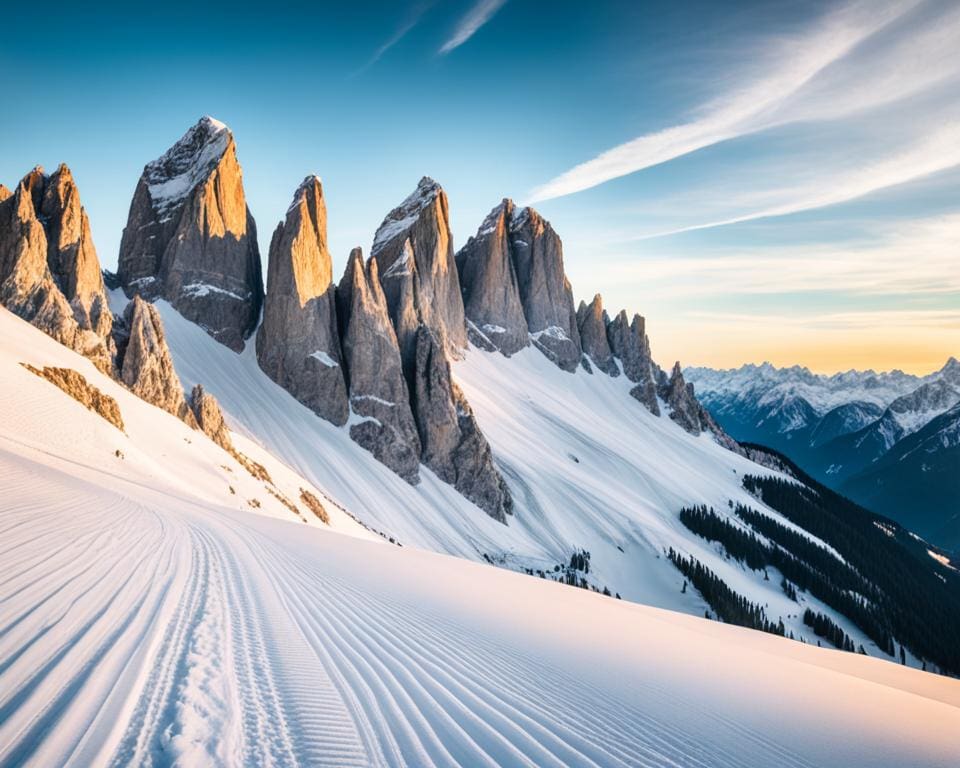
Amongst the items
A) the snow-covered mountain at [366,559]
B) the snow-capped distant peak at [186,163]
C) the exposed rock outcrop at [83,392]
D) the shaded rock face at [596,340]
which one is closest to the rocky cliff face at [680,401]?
the shaded rock face at [596,340]

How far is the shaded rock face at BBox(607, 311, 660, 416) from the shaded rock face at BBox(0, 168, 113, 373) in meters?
125

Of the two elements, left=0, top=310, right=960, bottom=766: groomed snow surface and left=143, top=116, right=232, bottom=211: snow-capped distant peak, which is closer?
left=0, top=310, right=960, bottom=766: groomed snow surface

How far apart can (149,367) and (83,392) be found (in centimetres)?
1184

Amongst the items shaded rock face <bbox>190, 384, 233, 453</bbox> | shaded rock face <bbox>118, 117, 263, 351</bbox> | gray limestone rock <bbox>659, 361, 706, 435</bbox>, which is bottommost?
shaded rock face <bbox>190, 384, 233, 453</bbox>

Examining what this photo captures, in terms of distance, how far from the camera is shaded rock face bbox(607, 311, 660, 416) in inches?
5635

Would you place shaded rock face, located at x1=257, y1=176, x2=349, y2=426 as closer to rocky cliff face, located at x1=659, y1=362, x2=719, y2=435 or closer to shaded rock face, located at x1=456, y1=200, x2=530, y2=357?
shaded rock face, located at x1=456, y1=200, x2=530, y2=357

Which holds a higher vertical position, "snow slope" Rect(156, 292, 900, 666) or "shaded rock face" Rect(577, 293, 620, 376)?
"shaded rock face" Rect(577, 293, 620, 376)

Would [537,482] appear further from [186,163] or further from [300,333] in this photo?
[186,163]

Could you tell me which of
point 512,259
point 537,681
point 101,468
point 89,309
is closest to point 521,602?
point 537,681

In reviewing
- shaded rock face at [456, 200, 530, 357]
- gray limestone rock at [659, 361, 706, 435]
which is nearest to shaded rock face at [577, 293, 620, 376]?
gray limestone rock at [659, 361, 706, 435]

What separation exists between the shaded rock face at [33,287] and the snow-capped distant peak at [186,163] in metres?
27.7

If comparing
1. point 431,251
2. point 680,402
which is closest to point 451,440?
point 431,251

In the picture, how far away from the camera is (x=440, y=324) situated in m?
95.4

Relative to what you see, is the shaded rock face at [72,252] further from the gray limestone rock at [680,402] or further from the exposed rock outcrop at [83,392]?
the gray limestone rock at [680,402]
